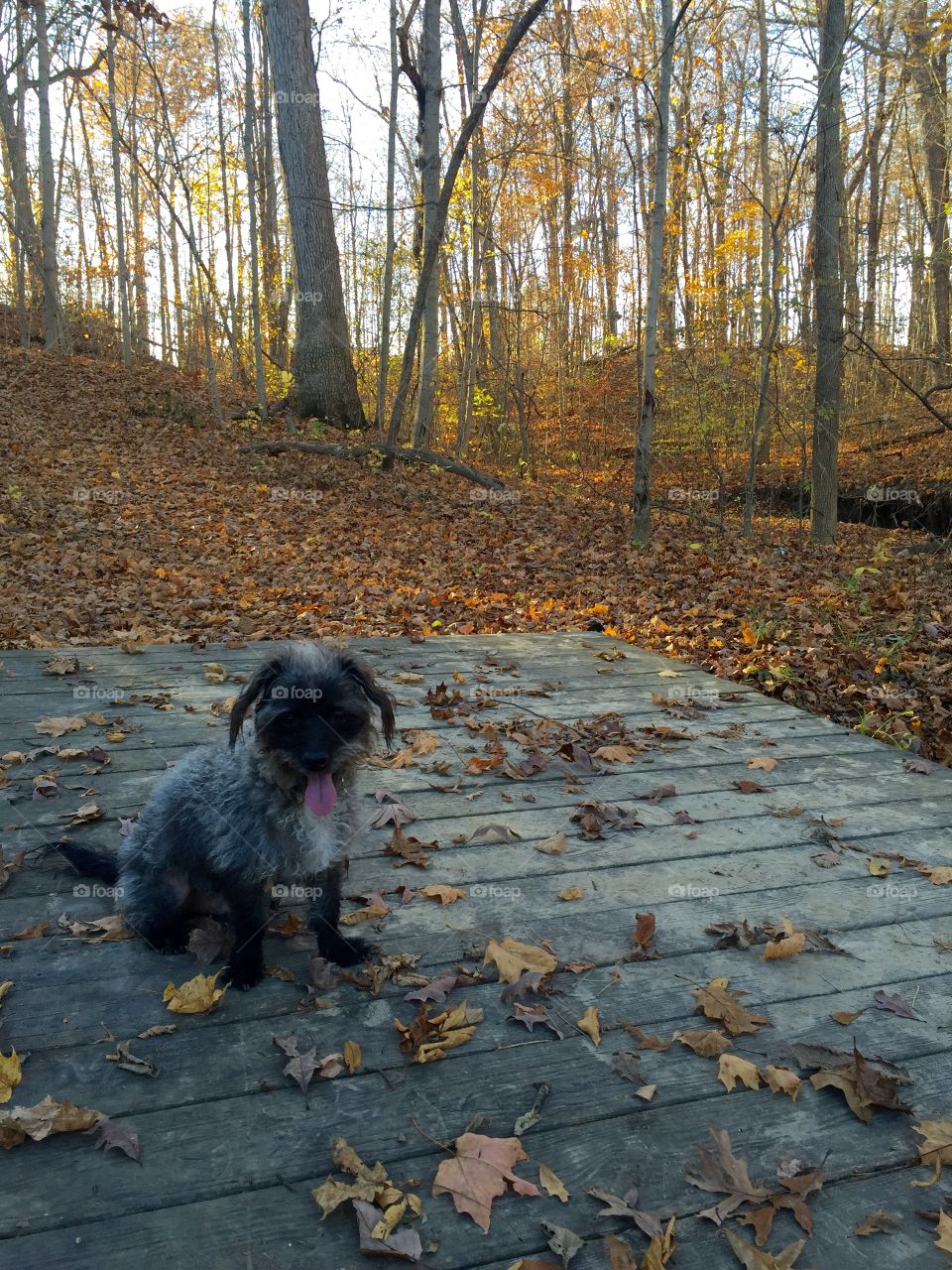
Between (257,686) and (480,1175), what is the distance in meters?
1.64

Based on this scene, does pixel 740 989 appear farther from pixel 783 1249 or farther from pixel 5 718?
pixel 5 718

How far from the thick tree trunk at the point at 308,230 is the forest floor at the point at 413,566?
146 centimetres

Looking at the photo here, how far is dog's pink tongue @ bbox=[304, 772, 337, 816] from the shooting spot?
2869 mm

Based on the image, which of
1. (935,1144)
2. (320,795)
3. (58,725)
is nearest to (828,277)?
(58,725)

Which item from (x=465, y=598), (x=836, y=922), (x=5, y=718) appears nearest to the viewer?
(x=836, y=922)

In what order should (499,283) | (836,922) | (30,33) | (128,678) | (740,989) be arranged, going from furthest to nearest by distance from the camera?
(499,283), (30,33), (128,678), (836,922), (740,989)

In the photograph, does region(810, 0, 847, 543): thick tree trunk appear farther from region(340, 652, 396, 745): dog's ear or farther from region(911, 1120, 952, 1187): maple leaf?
region(911, 1120, 952, 1187): maple leaf

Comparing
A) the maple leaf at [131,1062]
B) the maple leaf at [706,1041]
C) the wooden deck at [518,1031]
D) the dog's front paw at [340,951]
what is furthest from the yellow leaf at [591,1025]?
the maple leaf at [131,1062]

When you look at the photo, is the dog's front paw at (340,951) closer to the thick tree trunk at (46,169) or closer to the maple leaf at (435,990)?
the maple leaf at (435,990)

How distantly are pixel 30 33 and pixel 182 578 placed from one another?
21.7m

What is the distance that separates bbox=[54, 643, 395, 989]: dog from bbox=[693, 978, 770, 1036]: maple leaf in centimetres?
118

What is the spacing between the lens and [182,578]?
992 cm

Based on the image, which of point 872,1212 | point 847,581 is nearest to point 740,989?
point 872,1212

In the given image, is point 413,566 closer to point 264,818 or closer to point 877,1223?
point 264,818
